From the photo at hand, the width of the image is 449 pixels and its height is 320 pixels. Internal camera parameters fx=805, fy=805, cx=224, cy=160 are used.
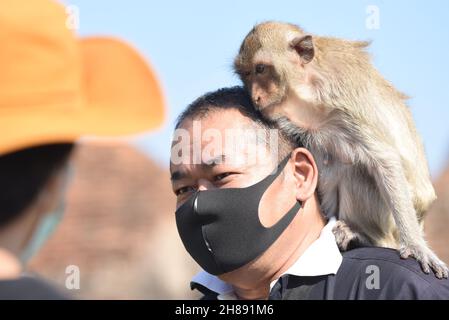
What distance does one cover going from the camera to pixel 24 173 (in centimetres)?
175

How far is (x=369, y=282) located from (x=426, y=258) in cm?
66

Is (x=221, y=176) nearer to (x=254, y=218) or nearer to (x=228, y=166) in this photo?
(x=228, y=166)

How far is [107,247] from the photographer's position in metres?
10.0

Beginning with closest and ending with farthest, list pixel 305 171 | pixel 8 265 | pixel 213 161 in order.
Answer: pixel 8 265, pixel 213 161, pixel 305 171

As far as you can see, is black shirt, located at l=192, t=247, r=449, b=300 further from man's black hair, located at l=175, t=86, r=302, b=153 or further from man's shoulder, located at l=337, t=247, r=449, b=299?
man's black hair, located at l=175, t=86, r=302, b=153

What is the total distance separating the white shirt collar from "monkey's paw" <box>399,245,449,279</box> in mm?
334

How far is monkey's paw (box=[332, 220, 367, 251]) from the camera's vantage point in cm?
405

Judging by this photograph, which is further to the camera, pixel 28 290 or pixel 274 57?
pixel 274 57

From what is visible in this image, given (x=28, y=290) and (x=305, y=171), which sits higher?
(x=305, y=171)

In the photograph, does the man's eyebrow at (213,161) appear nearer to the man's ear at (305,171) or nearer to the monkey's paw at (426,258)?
Answer: the man's ear at (305,171)

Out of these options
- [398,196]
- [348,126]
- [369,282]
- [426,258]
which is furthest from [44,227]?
[348,126]
